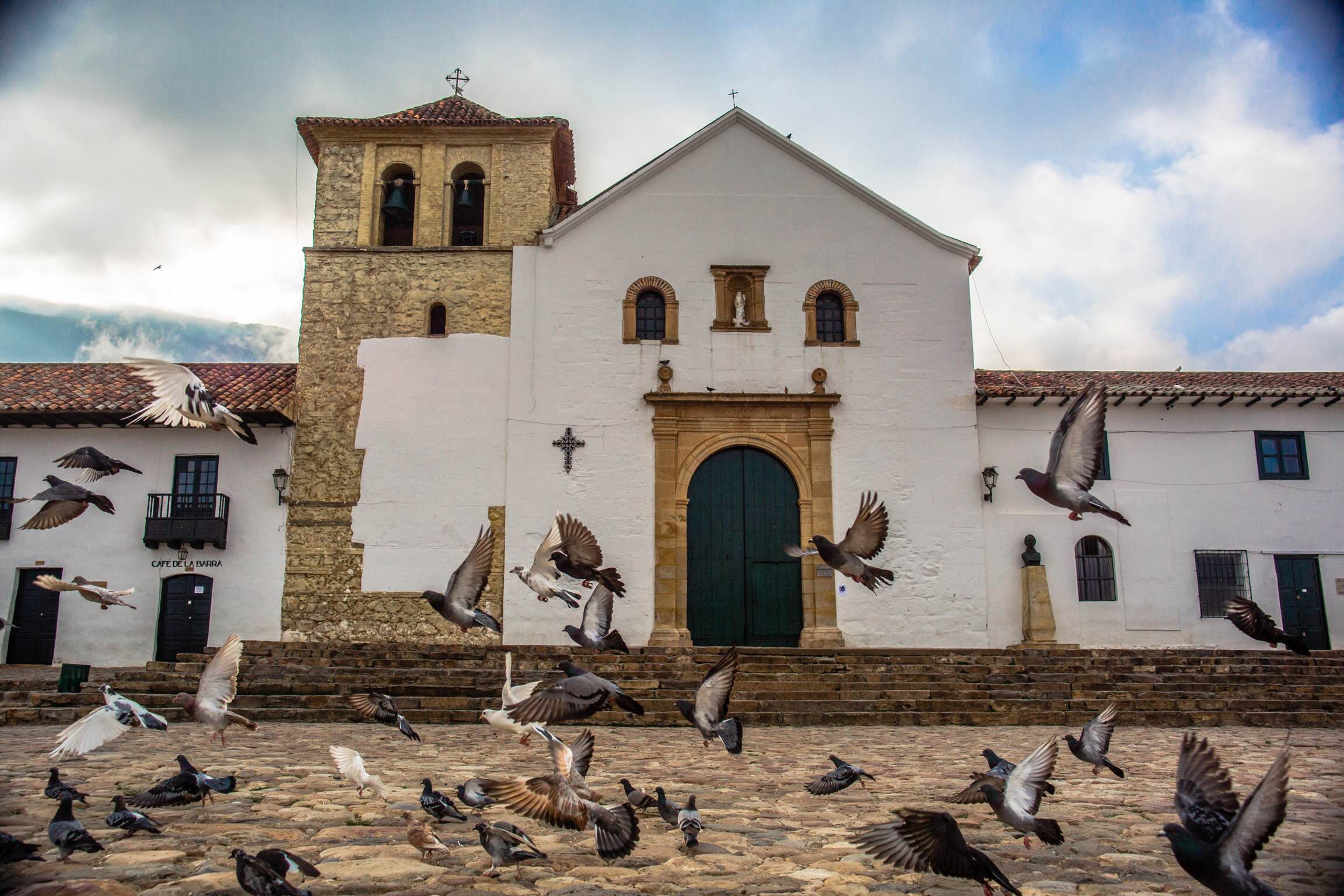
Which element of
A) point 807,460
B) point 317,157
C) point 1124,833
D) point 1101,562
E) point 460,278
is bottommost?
point 1124,833

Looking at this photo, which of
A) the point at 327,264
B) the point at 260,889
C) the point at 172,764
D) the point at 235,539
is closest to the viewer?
the point at 260,889

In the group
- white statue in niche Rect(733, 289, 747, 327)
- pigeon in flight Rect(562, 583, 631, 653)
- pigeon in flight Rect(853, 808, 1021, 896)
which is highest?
white statue in niche Rect(733, 289, 747, 327)

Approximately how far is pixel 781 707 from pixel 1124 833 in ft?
22.6

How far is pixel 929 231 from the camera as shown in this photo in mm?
18281

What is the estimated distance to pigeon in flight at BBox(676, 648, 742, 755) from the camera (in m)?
5.70

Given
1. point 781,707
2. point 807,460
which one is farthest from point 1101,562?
point 781,707

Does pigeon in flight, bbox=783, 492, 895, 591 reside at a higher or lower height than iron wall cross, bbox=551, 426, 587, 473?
lower

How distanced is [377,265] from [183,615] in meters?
7.08

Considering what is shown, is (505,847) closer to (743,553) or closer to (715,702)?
(715,702)

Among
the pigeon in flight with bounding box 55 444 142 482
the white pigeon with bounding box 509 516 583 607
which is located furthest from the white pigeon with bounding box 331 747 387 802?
the pigeon in flight with bounding box 55 444 142 482

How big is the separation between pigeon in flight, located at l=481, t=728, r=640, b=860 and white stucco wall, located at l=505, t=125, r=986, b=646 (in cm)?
1259

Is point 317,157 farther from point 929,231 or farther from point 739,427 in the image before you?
point 929,231

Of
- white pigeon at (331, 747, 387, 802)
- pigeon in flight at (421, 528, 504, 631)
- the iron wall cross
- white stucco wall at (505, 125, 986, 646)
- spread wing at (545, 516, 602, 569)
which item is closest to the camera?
white pigeon at (331, 747, 387, 802)

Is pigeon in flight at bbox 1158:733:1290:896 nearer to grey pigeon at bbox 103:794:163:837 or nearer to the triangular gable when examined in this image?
grey pigeon at bbox 103:794:163:837
